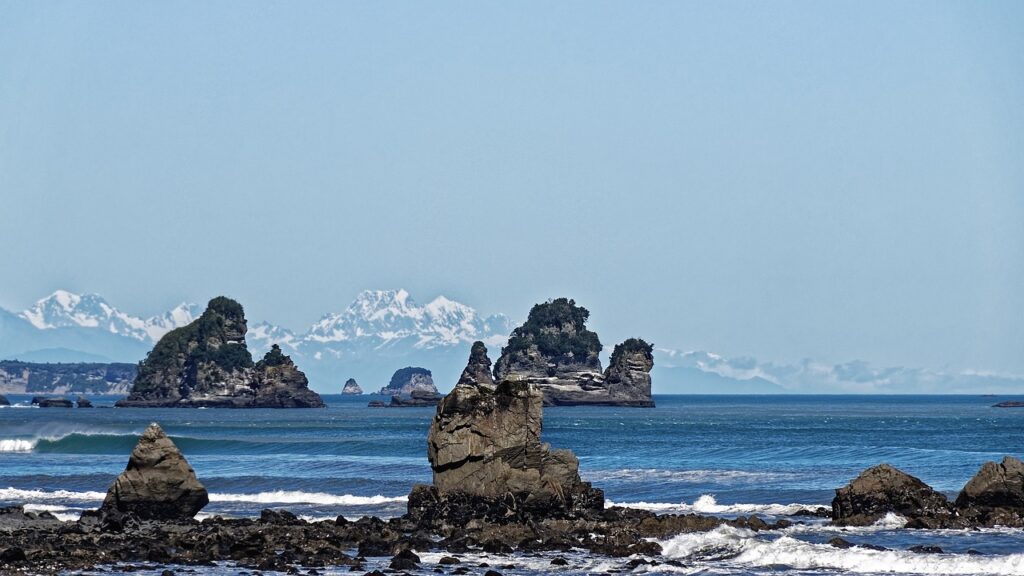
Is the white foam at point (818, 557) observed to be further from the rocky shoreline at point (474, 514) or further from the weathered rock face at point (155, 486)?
the weathered rock face at point (155, 486)

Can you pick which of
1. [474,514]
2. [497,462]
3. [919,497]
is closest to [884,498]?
[919,497]

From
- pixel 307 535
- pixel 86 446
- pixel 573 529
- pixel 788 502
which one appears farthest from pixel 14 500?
pixel 86 446

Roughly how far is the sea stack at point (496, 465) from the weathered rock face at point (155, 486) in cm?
713

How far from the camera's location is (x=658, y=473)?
68.6m

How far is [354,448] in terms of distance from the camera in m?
95.2

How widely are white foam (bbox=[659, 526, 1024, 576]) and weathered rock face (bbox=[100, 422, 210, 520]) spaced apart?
50.9 ft

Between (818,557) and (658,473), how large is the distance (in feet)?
101

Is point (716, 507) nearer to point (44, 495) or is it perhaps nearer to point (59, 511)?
point (59, 511)

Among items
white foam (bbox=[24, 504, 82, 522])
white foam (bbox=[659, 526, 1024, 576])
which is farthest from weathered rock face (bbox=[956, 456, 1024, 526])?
white foam (bbox=[24, 504, 82, 522])

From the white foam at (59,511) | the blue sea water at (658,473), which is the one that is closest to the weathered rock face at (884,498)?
the blue sea water at (658,473)

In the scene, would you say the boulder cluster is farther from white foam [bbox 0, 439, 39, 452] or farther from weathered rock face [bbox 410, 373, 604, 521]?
white foam [bbox 0, 439, 39, 452]

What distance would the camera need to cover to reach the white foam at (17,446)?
97.5 meters

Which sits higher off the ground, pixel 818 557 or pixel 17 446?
pixel 17 446

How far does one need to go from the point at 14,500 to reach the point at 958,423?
114227 mm
